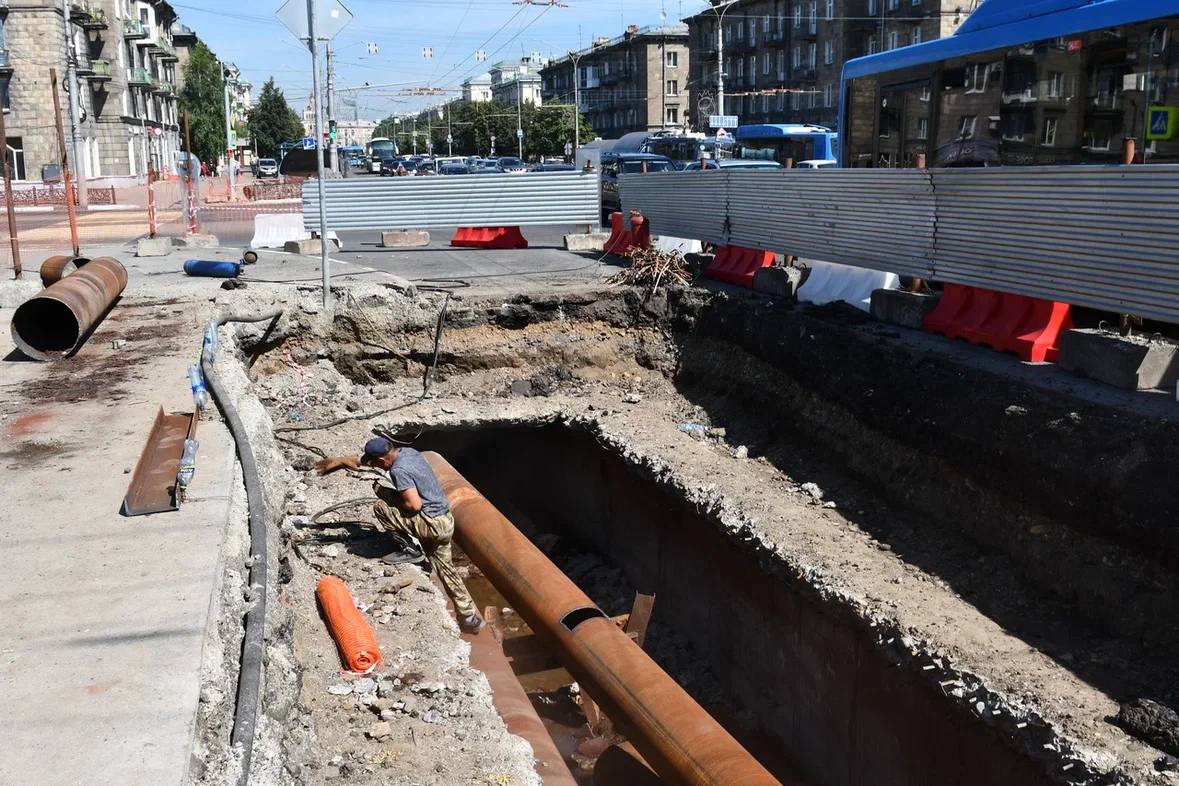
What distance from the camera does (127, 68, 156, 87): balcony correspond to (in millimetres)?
61500

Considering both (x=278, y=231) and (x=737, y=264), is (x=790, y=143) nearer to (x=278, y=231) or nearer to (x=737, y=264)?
(x=278, y=231)

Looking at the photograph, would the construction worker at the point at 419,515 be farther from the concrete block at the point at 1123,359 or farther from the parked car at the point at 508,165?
the parked car at the point at 508,165

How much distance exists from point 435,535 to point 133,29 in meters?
64.9

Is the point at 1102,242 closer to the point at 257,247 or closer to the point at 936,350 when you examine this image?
the point at 936,350

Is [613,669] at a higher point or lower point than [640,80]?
lower

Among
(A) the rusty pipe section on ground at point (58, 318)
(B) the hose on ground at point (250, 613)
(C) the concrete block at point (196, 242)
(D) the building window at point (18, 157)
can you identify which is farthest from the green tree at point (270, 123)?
(B) the hose on ground at point (250, 613)

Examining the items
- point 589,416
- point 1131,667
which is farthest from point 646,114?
point 1131,667

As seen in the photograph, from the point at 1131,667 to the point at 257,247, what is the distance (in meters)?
15.9

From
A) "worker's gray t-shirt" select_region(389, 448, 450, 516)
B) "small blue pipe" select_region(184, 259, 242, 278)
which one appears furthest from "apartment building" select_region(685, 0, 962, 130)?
"worker's gray t-shirt" select_region(389, 448, 450, 516)

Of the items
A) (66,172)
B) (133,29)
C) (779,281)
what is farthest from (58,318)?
(133,29)

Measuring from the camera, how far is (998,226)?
28.3ft

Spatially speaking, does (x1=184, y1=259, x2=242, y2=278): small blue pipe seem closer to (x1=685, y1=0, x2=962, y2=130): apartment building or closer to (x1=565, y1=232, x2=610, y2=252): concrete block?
(x1=565, y1=232, x2=610, y2=252): concrete block

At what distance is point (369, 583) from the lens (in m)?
7.54

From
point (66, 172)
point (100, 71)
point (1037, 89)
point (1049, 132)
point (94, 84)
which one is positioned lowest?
point (66, 172)
